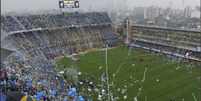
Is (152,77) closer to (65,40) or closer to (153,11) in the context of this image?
(65,40)

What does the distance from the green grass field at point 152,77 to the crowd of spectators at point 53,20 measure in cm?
1304

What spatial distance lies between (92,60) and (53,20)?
62.8 ft

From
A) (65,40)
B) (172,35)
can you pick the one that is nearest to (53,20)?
(65,40)

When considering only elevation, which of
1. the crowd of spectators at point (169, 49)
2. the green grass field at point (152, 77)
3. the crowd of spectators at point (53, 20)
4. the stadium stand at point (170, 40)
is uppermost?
the crowd of spectators at point (53, 20)

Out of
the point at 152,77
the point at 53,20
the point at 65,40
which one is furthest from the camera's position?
the point at 53,20

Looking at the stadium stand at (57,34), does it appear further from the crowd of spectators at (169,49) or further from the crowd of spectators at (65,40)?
the crowd of spectators at (169,49)

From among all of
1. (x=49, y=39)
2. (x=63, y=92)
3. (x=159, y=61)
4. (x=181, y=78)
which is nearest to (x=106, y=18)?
(x=49, y=39)

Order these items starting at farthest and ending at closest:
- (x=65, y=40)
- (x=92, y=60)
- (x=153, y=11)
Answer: (x=153, y=11), (x=65, y=40), (x=92, y=60)

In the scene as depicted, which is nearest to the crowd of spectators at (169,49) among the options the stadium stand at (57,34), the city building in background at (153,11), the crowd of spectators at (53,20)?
the stadium stand at (57,34)

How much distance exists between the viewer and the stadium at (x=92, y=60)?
56.2 ft

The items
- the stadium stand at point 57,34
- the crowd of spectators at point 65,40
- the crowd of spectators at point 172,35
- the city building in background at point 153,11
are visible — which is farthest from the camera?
the city building in background at point 153,11

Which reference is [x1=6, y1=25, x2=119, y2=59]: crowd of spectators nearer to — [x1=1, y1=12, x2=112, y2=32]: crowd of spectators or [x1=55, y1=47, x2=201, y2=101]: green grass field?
[x1=1, y1=12, x2=112, y2=32]: crowd of spectators

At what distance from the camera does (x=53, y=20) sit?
151 ft

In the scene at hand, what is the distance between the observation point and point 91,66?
31.2 meters
